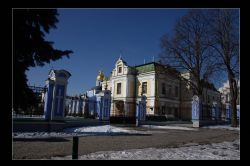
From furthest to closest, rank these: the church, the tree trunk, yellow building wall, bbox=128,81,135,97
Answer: yellow building wall, bbox=128,81,135,97 → the church → the tree trunk

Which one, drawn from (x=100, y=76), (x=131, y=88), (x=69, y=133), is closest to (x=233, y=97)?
(x=69, y=133)

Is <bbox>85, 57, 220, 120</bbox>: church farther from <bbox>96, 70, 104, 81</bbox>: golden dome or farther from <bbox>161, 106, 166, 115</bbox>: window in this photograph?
<bbox>96, 70, 104, 81</bbox>: golden dome

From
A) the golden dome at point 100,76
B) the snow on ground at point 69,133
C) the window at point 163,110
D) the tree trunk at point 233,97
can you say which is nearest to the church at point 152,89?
the window at point 163,110

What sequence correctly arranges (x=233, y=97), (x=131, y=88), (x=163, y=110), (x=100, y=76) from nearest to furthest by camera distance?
(x=233, y=97) < (x=163, y=110) < (x=131, y=88) < (x=100, y=76)

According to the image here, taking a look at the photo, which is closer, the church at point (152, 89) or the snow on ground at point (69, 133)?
the snow on ground at point (69, 133)

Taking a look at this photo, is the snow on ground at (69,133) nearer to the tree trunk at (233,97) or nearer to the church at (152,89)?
the tree trunk at (233,97)

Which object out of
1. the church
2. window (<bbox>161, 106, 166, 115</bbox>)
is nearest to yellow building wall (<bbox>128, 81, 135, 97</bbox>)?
the church

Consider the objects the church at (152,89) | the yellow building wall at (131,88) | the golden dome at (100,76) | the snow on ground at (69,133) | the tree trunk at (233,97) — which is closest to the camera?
the snow on ground at (69,133)

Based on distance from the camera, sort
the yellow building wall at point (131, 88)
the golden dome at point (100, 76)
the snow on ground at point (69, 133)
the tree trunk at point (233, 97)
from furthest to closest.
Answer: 1. the golden dome at point (100, 76)
2. the yellow building wall at point (131, 88)
3. the tree trunk at point (233, 97)
4. the snow on ground at point (69, 133)

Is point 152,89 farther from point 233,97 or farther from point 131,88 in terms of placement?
point 233,97

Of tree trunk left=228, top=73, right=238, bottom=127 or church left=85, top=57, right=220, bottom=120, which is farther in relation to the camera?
church left=85, top=57, right=220, bottom=120

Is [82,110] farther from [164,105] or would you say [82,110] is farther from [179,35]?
[164,105]

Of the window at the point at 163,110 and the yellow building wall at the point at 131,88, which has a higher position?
the yellow building wall at the point at 131,88
